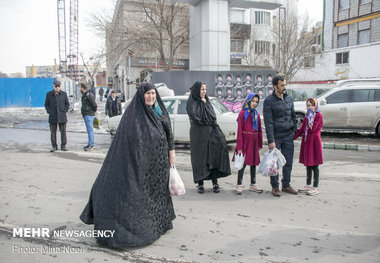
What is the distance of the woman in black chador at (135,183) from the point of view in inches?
128

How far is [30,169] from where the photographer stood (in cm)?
688

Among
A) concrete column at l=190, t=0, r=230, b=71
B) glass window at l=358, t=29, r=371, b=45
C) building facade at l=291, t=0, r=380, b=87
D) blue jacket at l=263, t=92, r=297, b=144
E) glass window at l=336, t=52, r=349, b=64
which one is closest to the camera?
blue jacket at l=263, t=92, r=297, b=144

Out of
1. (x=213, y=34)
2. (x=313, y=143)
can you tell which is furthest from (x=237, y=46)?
(x=313, y=143)

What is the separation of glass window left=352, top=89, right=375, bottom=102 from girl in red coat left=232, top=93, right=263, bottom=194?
7.78 meters

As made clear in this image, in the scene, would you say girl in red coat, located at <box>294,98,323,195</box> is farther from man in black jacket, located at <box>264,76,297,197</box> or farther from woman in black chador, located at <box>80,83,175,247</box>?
woman in black chador, located at <box>80,83,175,247</box>

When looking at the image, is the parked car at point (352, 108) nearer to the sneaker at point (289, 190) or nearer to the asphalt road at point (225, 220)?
the asphalt road at point (225, 220)

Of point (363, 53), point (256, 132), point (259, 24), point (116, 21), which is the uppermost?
point (259, 24)

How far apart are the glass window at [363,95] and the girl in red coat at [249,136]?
7.78m

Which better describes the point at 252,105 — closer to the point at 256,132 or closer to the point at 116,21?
the point at 256,132

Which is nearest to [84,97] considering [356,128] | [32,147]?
[32,147]

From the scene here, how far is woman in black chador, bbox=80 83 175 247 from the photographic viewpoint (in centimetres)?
325

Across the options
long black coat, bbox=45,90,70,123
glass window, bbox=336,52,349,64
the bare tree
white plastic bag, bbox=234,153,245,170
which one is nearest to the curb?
white plastic bag, bbox=234,153,245,170

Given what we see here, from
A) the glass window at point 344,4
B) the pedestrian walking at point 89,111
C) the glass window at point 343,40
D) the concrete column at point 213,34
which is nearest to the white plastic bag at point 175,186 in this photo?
the pedestrian walking at point 89,111

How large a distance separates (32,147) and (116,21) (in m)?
18.3
